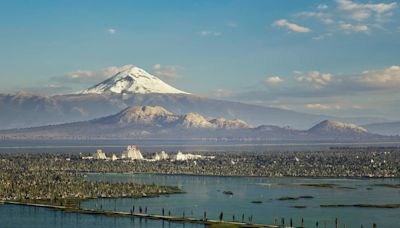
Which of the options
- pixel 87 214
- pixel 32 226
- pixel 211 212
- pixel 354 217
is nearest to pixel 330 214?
pixel 354 217

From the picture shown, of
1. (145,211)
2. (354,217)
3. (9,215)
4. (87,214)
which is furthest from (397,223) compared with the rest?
(9,215)

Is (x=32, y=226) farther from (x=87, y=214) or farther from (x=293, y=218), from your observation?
(x=293, y=218)

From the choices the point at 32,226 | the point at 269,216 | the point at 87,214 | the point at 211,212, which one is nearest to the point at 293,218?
the point at 269,216

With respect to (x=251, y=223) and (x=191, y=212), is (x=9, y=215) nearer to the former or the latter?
(x=191, y=212)

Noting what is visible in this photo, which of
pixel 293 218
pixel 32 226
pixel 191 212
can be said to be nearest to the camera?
pixel 32 226

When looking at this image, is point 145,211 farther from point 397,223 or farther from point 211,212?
point 397,223

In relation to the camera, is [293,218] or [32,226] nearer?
[32,226]

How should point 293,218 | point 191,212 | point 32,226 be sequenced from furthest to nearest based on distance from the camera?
point 191,212
point 293,218
point 32,226
